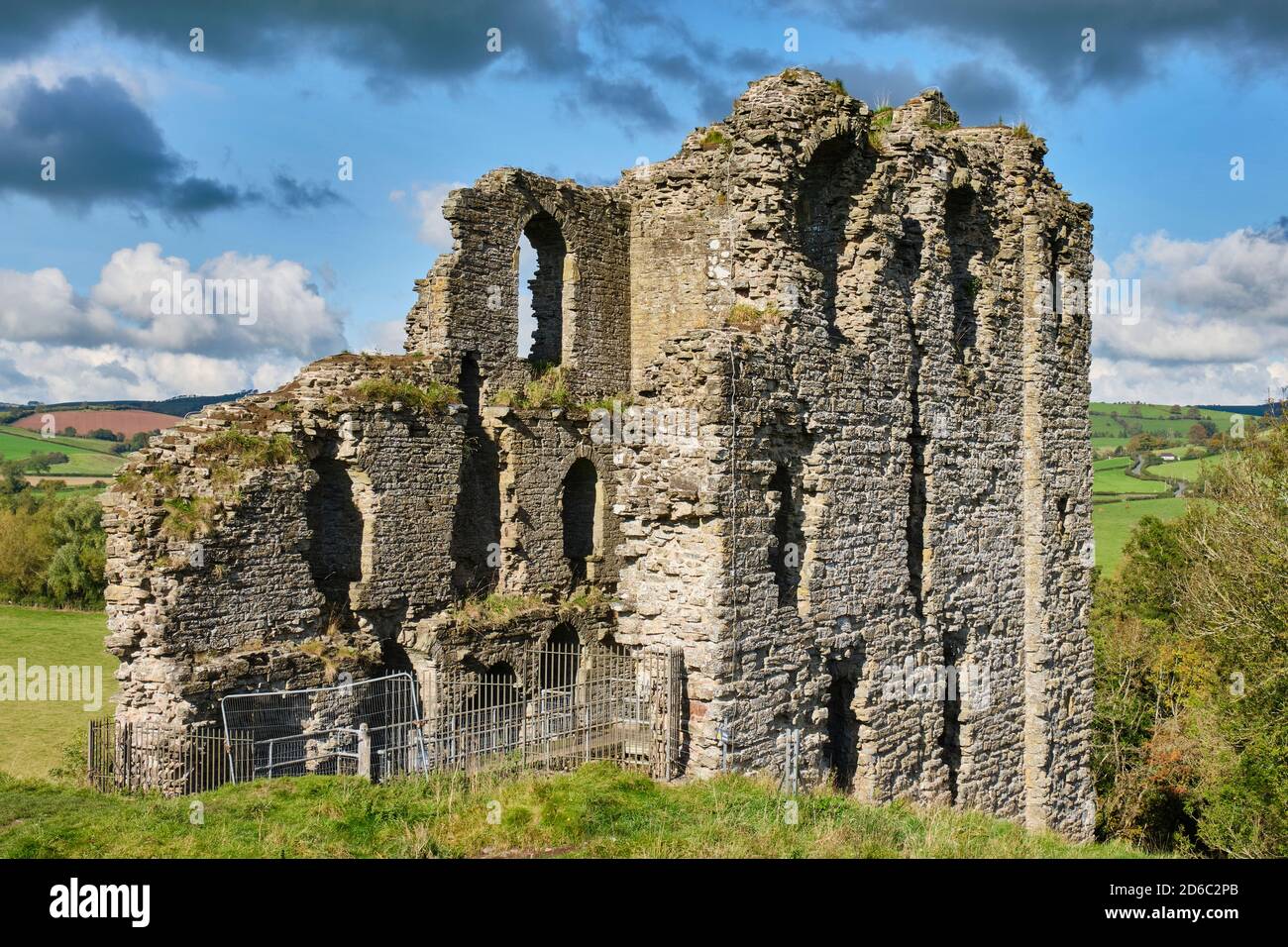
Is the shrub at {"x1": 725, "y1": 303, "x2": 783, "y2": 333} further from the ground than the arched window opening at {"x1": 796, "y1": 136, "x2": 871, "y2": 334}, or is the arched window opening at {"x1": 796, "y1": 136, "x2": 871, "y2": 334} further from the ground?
the arched window opening at {"x1": 796, "y1": 136, "x2": 871, "y2": 334}

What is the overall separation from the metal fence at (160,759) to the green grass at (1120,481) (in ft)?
171

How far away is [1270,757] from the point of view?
1603 centimetres

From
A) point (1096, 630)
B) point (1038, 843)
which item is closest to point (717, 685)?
point (1038, 843)

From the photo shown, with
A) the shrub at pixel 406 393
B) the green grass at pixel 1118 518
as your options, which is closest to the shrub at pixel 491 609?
the shrub at pixel 406 393

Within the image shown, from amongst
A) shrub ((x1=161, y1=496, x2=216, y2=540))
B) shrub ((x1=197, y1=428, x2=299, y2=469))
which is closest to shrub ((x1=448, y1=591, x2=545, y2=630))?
shrub ((x1=197, y1=428, x2=299, y2=469))

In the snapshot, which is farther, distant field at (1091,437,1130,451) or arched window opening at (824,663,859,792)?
distant field at (1091,437,1130,451)

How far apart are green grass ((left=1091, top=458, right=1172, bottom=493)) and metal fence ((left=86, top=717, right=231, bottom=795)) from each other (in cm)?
5210

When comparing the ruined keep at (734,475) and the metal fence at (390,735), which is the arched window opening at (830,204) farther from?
the metal fence at (390,735)

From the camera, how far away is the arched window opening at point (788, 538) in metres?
12.6

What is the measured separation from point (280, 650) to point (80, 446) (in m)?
73.5

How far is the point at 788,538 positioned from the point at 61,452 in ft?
256

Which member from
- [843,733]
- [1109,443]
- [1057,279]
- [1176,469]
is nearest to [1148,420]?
[1109,443]

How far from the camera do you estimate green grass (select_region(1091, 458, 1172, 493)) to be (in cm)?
6147

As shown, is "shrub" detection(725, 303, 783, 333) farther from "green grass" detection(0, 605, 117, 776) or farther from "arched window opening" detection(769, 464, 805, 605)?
"green grass" detection(0, 605, 117, 776)
